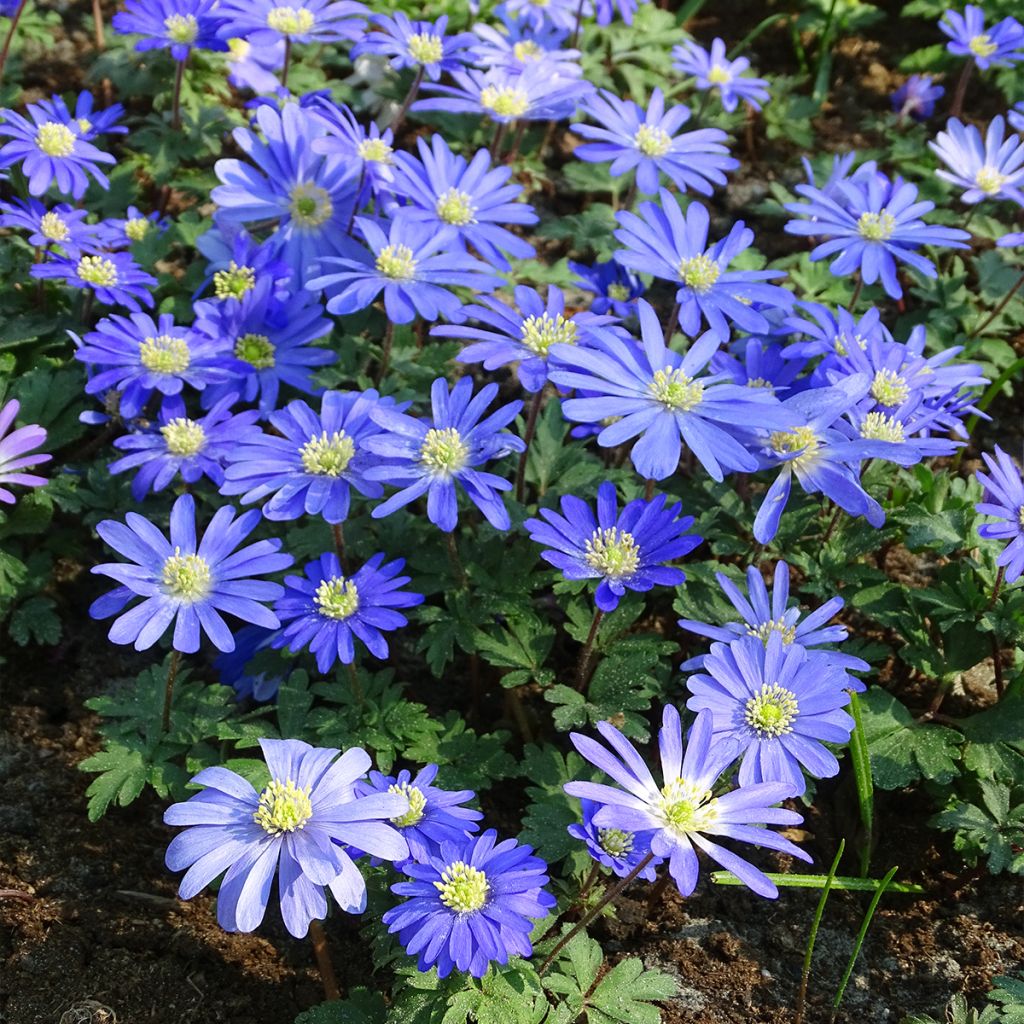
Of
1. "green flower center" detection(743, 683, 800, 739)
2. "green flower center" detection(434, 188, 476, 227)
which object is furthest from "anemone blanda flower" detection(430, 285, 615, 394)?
"green flower center" detection(743, 683, 800, 739)

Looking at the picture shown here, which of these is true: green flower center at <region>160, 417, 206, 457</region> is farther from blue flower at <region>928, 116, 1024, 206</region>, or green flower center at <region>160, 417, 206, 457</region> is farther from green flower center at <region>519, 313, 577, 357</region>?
blue flower at <region>928, 116, 1024, 206</region>

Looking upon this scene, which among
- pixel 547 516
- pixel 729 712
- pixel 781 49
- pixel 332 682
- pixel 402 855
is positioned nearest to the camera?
pixel 402 855

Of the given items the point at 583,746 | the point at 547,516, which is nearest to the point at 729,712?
the point at 583,746

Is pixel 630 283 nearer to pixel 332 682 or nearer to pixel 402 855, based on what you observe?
pixel 332 682

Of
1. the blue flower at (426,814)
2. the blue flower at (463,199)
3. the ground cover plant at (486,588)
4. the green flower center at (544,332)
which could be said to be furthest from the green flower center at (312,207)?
the blue flower at (426,814)

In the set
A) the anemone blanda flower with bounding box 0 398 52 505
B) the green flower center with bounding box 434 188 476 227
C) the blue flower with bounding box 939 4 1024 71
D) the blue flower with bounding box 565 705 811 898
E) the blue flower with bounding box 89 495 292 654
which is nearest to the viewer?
the blue flower with bounding box 565 705 811 898

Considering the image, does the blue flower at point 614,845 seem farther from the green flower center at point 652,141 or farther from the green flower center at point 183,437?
the green flower center at point 652,141

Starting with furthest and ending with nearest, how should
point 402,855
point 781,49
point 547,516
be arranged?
point 781,49 → point 547,516 → point 402,855
